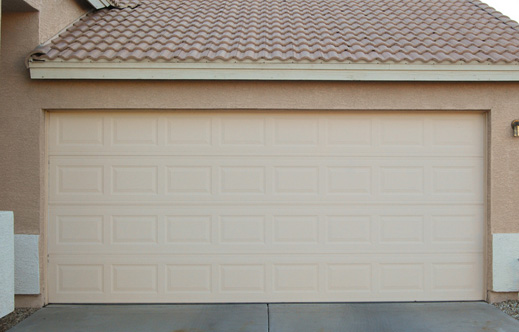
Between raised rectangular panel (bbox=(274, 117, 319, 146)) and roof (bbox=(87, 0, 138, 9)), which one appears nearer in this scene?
raised rectangular panel (bbox=(274, 117, 319, 146))

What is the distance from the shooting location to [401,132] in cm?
662

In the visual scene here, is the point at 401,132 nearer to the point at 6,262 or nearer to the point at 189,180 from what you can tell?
the point at 189,180

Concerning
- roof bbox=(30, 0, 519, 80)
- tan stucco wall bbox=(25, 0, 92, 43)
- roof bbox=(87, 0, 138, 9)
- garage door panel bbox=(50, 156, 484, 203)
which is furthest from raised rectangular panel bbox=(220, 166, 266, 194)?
roof bbox=(87, 0, 138, 9)

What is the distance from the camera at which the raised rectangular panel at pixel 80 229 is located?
6469 mm

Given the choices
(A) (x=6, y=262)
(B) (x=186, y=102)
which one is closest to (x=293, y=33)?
(B) (x=186, y=102)

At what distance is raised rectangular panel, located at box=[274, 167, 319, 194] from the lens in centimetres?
655

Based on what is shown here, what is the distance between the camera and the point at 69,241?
21.2ft

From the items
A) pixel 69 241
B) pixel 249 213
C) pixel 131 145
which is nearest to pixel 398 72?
pixel 249 213

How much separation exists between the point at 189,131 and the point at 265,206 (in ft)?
4.69

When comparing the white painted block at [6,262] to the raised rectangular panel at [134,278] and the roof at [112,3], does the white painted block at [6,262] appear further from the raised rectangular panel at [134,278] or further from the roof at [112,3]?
the roof at [112,3]

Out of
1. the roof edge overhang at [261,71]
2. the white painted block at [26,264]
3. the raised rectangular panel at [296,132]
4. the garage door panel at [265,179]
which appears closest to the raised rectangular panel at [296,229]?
the garage door panel at [265,179]

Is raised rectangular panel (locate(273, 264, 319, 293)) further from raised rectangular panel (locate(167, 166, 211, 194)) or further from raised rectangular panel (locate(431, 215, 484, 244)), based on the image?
raised rectangular panel (locate(431, 215, 484, 244))

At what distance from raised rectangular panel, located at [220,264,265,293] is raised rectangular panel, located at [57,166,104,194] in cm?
199

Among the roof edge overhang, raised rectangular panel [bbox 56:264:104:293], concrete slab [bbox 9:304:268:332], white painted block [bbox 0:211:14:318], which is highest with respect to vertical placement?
the roof edge overhang
